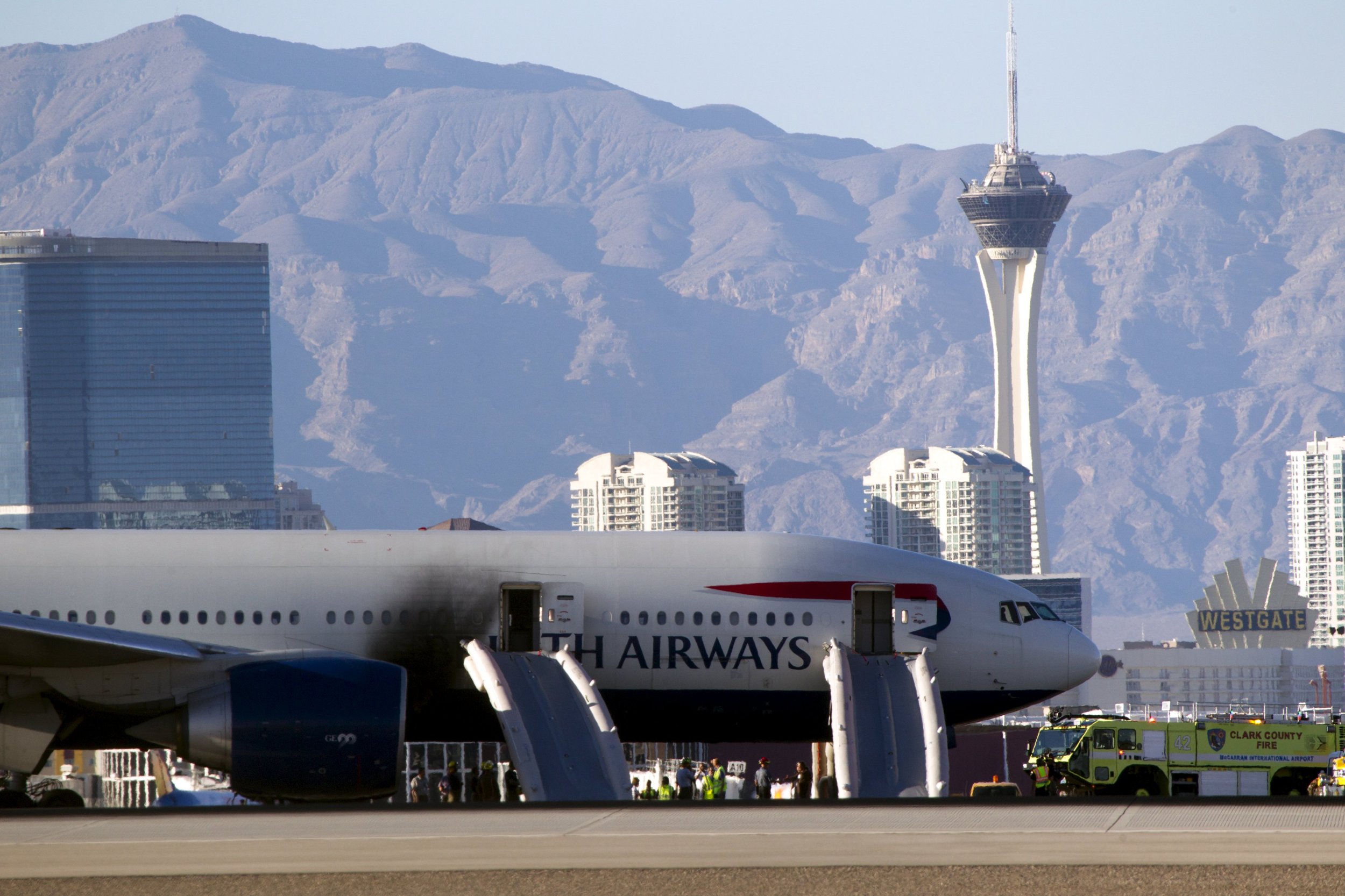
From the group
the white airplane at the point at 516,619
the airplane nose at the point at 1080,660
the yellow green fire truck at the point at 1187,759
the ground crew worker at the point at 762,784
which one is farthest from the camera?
the yellow green fire truck at the point at 1187,759

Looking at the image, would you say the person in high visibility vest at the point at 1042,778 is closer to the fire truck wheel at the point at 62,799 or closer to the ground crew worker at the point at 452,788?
the ground crew worker at the point at 452,788

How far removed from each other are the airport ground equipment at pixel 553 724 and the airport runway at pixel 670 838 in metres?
3.88

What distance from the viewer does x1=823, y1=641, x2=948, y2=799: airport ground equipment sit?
29.4 meters

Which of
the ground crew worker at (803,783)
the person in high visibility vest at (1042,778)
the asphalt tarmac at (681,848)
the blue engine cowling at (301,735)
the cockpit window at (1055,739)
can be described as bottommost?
the person in high visibility vest at (1042,778)

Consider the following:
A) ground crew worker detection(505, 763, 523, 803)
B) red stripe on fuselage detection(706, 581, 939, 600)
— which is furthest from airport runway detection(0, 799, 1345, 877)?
ground crew worker detection(505, 763, 523, 803)

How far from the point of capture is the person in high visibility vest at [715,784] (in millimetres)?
42875

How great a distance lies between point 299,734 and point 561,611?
5413 mm

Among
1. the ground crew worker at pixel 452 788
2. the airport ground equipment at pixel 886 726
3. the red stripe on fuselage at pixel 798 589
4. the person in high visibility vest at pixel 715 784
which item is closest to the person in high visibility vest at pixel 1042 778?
the person in high visibility vest at pixel 715 784

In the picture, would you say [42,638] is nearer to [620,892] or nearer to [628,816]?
[628,816]

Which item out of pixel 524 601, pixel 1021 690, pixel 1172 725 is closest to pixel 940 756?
pixel 1021 690

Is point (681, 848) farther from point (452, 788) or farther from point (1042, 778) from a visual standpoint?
point (1042, 778)

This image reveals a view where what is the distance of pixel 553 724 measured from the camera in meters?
29.0

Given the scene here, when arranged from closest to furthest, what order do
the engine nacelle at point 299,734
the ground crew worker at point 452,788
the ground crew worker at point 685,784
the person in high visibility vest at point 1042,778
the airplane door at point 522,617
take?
the engine nacelle at point 299,734, the airplane door at point 522,617, the ground crew worker at point 452,788, the ground crew worker at point 685,784, the person in high visibility vest at point 1042,778

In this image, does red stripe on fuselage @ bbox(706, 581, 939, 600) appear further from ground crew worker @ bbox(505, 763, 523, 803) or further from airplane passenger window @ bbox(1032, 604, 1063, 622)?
ground crew worker @ bbox(505, 763, 523, 803)
